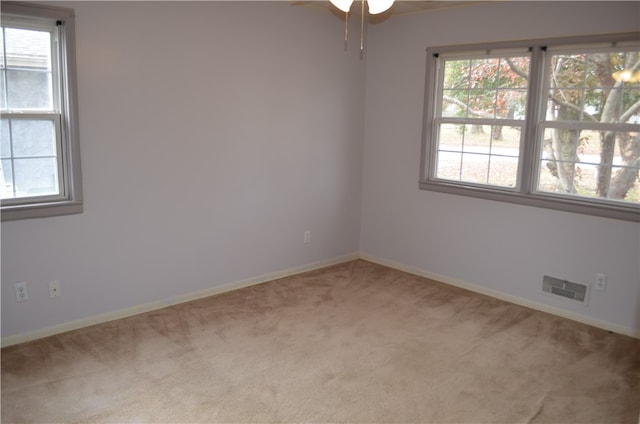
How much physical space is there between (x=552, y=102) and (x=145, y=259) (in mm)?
3303

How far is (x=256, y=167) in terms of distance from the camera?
14.8ft

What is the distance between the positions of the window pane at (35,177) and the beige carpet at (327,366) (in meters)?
0.98

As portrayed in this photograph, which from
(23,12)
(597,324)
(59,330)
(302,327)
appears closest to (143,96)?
(23,12)

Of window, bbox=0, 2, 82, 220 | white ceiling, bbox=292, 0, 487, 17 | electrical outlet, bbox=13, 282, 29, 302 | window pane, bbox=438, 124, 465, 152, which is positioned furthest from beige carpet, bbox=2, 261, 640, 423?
white ceiling, bbox=292, 0, 487, 17

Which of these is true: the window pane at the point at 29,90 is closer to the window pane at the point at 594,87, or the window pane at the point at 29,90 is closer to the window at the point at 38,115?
the window at the point at 38,115

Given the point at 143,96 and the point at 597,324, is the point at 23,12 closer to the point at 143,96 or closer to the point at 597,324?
the point at 143,96

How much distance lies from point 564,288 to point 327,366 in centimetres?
205

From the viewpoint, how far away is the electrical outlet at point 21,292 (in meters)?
3.36

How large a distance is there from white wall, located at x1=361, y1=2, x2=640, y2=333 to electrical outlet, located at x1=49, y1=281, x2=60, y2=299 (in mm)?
2954

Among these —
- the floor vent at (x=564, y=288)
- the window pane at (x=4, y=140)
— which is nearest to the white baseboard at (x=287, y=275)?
the floor vent at (x=564, y=288)

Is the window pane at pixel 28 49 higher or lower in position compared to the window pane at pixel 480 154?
higher

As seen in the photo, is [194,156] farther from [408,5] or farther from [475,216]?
[475,216]

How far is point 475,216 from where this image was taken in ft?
14.9

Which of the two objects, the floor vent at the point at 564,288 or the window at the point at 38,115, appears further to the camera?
the floor vent at the point at 564,288
